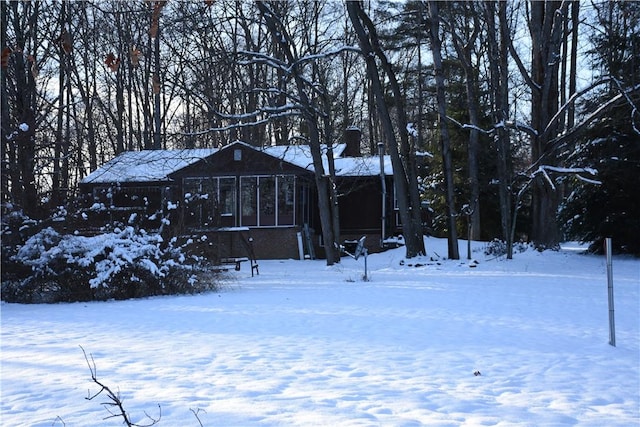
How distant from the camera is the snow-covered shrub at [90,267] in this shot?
1302cm

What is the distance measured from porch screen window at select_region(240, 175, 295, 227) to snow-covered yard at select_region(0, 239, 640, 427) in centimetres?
1481

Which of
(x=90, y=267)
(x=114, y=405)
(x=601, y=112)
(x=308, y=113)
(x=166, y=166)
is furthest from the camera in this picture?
(x=166, y=166)

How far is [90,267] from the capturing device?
13.2 meters

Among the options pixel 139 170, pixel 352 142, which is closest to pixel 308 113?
pixel 352 142

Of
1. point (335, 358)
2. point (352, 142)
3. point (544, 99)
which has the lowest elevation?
point (335, 358)

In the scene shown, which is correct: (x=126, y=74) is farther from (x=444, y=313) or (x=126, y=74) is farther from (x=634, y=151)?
(x=444, y=313)

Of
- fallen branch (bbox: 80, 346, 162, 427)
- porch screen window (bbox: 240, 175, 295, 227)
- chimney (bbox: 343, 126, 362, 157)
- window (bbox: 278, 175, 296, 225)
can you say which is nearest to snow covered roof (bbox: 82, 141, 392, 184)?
window (bbox: 278, 175, 296, 225)

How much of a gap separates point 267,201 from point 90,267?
16.2 metres

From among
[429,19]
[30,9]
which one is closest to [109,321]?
[30,9]

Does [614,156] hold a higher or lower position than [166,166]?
lower

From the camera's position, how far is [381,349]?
7.80 meters

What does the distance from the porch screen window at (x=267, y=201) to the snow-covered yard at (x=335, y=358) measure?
14815 millimetres

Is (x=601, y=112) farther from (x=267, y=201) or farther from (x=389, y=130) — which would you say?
(x=267, y=201)

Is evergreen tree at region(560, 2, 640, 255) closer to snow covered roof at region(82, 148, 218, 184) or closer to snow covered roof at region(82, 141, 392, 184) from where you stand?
snow covered roof at region(82, 141, 392, 184)
